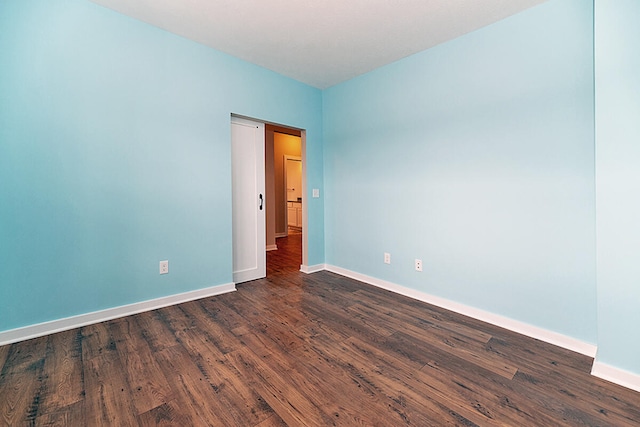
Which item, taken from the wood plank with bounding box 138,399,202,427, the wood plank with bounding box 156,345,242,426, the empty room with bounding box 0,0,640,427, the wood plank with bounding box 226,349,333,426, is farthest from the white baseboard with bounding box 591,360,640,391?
the wood plank with bounding box 138,399,202,427

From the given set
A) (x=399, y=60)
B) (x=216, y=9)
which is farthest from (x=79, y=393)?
(x=399, y=60)

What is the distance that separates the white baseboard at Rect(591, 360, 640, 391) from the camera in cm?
154

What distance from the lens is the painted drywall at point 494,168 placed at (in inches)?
76.0

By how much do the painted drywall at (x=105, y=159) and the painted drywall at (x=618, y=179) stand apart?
3.04m

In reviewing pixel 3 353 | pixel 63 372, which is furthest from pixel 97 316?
pixel 63 372

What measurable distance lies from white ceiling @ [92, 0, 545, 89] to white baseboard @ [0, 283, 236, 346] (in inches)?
101

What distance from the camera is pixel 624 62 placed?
1.56 metres

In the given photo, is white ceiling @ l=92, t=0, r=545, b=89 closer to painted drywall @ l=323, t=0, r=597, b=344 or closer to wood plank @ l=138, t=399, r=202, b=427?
painted drywall @ l=323, t=0, r=597, b=344

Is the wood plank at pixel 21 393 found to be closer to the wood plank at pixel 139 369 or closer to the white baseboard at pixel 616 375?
the wood plank at pixel 139 369

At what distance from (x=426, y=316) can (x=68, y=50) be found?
12.3ft

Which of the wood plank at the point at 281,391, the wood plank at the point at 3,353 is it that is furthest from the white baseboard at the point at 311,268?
the wood plank at the point at 3,353

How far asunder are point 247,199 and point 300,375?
7.67 feet

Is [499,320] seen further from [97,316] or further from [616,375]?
[97,316]

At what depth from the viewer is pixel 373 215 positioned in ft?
11.0
